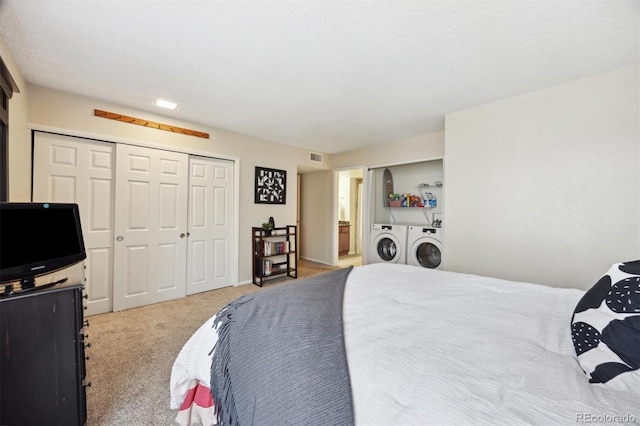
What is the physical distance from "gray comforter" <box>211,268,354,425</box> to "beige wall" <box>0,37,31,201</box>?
234 centimetres

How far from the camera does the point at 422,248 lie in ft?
13.4

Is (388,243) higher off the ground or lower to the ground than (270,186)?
lower

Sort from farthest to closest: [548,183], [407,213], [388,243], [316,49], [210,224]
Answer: [407,213]
[388,243]
[210,224]
[548,183]
[316,49]

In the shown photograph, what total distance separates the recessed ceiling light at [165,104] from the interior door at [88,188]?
0.73m

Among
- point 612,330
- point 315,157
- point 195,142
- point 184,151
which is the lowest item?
point 612,330

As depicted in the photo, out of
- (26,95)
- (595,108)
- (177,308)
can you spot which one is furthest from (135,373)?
(595,108)

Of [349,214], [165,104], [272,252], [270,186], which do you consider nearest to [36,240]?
[165,104]

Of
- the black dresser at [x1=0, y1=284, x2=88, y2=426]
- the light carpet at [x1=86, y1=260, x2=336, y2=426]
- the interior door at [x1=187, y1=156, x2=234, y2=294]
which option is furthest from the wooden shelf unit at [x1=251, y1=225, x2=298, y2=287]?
the black dresser at [x1=0, y1=284, x2=88, y2=426]

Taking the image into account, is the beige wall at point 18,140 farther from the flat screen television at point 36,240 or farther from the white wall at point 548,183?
the white wall at point 548,183

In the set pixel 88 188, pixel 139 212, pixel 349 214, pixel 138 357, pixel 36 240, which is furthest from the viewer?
pixel 349 214

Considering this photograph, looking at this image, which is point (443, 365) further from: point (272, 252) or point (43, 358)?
point (272, 252)

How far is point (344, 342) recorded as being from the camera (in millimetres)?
946

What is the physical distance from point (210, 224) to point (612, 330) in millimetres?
3842

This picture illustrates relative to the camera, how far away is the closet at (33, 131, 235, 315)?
8.77ft
